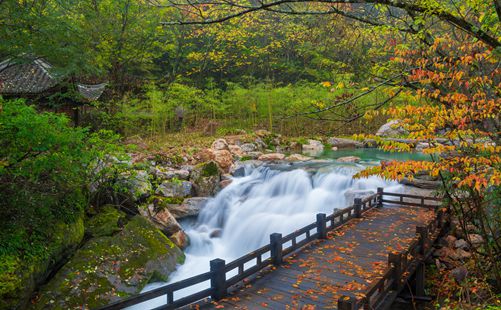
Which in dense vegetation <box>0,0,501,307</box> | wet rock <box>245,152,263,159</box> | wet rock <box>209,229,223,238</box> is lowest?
wet rock <box>209,229,223,238</box>

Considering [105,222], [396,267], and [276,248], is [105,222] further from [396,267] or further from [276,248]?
[396,267]

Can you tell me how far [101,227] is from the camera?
28.3 feet

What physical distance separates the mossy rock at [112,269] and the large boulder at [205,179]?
208 inches

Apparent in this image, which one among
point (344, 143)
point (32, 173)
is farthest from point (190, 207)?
point (344, 143)

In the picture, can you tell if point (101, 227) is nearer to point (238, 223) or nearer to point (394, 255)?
point (238, 223)

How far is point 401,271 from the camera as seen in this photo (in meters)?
6.66

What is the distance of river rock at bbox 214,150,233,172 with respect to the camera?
17273 millimetres

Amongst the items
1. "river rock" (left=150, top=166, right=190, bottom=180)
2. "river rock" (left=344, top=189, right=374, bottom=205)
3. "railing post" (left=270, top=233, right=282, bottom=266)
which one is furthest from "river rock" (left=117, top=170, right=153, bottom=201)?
"river rock" (left=344, top=189, right=374, bottom=205)

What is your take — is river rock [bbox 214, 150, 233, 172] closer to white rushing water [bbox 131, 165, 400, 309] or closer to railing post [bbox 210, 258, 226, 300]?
white rushing water [bbox 131, 165, 400, 309]

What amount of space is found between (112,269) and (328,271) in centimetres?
456

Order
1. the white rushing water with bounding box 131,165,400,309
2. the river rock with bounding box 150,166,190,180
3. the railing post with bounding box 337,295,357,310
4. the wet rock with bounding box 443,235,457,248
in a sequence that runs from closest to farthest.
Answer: the railing post with bounding box 337,295,357,310, the wet rock with bounding box 443,235,457,248, the white rushing water with bounding box 131,165,400,309, the river rock with bounding box 150,166,190,180

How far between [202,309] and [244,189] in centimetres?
961

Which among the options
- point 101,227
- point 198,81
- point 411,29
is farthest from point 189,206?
point 198,81

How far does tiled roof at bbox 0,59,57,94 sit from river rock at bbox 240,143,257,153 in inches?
438
